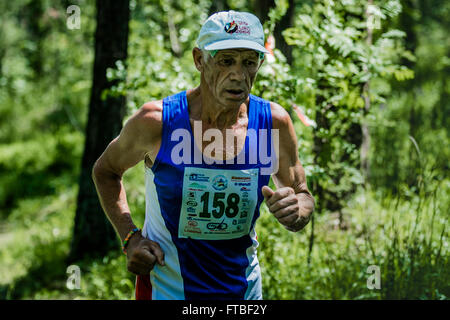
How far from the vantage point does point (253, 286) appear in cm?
238

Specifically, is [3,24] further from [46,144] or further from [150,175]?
[150,175]

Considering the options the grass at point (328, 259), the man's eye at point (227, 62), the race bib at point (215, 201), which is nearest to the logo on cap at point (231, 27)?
the man's eye at point (227, 62)

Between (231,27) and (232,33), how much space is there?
0.03m

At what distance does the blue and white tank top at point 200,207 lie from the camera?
84.7 inches

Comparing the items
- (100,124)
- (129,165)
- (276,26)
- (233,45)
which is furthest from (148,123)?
(100,124)

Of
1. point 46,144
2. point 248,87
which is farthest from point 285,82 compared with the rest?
point 46,144

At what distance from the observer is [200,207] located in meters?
2.18

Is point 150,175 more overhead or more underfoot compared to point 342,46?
more underfoot

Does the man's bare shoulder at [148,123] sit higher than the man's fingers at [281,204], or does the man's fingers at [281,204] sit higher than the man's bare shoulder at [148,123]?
the man's bare shoulder at [148,123]

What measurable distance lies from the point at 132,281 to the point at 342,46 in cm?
278

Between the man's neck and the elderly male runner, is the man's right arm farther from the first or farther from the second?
the man's neck

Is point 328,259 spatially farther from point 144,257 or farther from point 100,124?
point 100,124

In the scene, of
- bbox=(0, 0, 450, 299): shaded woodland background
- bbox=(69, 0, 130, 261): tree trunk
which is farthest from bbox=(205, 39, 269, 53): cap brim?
bbox=(69, 0, 130, 261): tree trunk

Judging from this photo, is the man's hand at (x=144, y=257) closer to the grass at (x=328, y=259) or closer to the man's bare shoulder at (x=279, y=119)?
the man's bare shoulder at (x=279, y=119)
